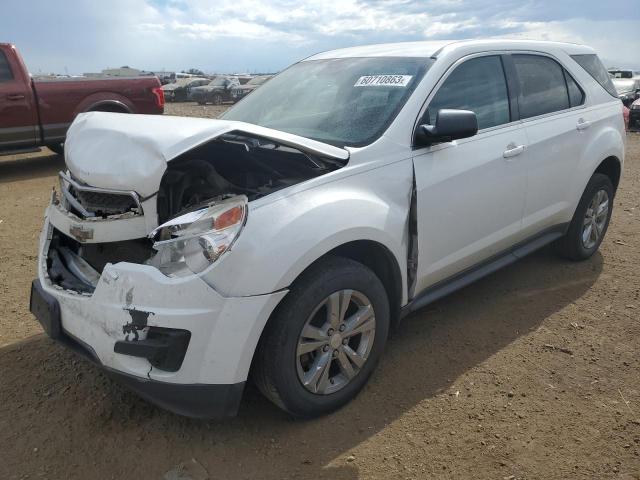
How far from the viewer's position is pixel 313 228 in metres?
2.43

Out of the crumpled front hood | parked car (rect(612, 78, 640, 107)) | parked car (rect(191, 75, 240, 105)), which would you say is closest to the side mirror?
the crumpled front hood

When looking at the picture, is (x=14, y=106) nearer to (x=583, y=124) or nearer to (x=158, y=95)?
(x=158, y=95)

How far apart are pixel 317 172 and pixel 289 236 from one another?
0.47 meters

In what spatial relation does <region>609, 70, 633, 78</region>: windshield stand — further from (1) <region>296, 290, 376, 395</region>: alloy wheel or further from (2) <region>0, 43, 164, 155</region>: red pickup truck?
(1) <region>296, 290, 376, 395</region>: alloy wheel

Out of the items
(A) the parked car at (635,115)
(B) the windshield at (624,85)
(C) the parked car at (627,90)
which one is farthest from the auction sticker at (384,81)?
(B) the windshield at (624,85)

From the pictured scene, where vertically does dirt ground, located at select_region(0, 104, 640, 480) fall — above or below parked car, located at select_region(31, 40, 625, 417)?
below

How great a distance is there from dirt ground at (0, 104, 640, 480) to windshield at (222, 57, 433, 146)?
55.5 inches

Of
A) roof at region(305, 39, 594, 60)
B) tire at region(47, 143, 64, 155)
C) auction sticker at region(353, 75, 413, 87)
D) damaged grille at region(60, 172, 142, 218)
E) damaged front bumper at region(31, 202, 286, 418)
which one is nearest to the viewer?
damaged front bumper at region(31, 202, 286, 418)

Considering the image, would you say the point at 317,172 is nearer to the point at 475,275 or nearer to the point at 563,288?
the point at 475,275

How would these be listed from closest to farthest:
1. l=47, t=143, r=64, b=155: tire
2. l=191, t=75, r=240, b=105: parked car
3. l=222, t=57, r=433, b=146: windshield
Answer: l=222, t=57, r=433, b=146: windshield
l=47, t=143, r=64, b=155: tire
l=191, t=75, r=240, b=105: parked car

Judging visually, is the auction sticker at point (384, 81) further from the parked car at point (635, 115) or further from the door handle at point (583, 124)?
the parked car at point (635, 115)

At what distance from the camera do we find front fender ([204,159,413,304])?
7.33ft

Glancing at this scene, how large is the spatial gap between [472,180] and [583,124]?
1585 millimetres

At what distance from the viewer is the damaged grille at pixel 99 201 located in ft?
8.28
